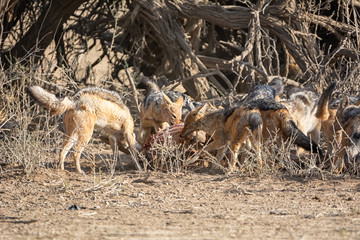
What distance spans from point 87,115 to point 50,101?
0.60 meters

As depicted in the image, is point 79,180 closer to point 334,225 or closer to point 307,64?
point 334,225

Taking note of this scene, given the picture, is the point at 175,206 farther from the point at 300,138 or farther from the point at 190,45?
the point at 190,45

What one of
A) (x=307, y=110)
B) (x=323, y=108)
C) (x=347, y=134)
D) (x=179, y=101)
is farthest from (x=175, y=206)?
(x=179, y=101)

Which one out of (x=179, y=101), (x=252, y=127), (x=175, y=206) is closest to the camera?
(x=175, y=206)

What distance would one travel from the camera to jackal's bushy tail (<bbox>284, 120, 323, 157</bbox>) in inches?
312

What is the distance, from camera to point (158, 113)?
10430mm

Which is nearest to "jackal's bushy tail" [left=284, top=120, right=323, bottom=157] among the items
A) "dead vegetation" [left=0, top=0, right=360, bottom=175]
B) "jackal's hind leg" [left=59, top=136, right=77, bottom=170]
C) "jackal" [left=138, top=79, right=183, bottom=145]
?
"jackal" [left=138, top=79, right=183, bottom=145]

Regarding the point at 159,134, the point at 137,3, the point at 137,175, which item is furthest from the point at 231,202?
the point at 137,3

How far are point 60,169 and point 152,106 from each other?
7.88ft

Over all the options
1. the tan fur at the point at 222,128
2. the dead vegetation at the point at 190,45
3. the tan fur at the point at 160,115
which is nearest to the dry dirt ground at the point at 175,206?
the tan fur at the point at 222,128

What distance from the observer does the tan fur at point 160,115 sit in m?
10.3

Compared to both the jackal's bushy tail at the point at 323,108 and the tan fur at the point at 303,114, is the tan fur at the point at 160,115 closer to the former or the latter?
the tan fur at the point at 303,114

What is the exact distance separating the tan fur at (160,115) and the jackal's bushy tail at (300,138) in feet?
8.11

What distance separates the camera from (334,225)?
5.56 meters
